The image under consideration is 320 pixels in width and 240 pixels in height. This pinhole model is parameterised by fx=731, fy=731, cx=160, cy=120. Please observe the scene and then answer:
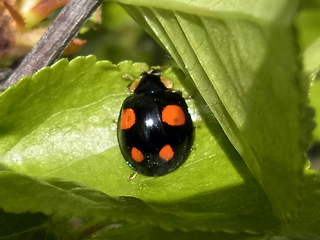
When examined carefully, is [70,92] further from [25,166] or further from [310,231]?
[310,231]

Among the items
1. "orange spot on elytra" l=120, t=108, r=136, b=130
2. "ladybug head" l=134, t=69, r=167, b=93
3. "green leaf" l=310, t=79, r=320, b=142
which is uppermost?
"orange spot on elytra" l=120, t=108, r=136, b=130

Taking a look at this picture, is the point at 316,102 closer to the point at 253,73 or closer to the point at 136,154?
the point at 136,154

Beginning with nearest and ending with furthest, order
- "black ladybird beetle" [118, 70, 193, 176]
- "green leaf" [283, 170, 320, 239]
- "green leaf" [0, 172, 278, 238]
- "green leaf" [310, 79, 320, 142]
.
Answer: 1. "green leaf" [0, 172, 278, 238]
2. "green leaf" [283, 170, 320, 239]
3. "black ladybird beetle" [118, 70, 193, 176]
4. "green leaf" [310, 79, 320, 142]

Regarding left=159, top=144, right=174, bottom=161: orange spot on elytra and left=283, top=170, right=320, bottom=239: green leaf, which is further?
left=159, top=144, right=174, bottom=161: orange spot on elytra

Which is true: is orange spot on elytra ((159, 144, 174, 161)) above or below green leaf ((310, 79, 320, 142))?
above

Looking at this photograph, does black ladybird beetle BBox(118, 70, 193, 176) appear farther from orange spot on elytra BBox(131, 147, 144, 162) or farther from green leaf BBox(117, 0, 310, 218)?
green leaf BBox(117, 0, 310, 218)

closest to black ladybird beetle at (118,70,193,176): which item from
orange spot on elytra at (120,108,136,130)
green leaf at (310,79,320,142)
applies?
orange spot on elytra at (120,108,136,130)

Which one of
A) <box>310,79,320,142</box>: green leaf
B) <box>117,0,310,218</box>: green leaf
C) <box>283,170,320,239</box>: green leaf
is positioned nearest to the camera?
<box>117,0,310,218</box>: green leaf
